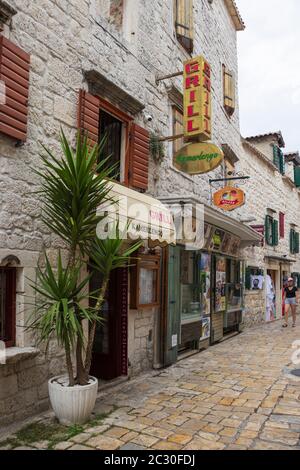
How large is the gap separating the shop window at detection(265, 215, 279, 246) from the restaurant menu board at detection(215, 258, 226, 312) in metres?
5.41

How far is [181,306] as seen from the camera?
25.1ft

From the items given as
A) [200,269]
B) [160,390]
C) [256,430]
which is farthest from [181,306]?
[256,430]

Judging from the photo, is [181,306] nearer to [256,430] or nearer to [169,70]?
[256,430]

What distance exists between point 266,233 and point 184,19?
8.82 metres

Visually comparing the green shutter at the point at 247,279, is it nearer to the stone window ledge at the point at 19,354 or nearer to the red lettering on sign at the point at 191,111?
the red lettering on sign at the point at 191,111

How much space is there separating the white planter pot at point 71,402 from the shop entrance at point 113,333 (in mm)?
1960

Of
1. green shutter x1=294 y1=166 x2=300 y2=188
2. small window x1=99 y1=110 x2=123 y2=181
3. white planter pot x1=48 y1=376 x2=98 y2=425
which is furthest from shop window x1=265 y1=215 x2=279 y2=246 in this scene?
white planter pot x1=48 y1=376 x2=98 y2=425

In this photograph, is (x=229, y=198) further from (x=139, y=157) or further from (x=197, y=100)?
(x=139, y=157)

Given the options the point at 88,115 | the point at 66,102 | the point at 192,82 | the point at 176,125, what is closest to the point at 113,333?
the point at 88,115

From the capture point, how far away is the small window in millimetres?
6215

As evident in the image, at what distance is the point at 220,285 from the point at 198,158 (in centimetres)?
412

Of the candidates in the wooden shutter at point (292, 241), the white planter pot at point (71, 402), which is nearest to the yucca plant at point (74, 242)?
the white planter pot at point (71, 402)

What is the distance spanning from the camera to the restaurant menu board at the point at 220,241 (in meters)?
8.78

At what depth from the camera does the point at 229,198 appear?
9414mm
